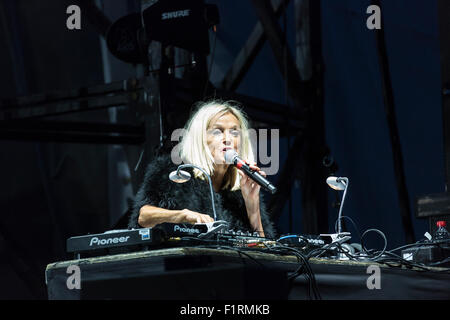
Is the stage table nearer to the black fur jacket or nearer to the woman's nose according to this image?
the black fur jacket

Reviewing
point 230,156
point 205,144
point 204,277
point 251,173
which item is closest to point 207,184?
point 205,144

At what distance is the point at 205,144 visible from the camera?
2879 mm

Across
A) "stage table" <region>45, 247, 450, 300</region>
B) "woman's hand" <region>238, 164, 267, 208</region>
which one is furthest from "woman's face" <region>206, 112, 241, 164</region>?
"stage table" <region>45, 247, 450, 300</region>

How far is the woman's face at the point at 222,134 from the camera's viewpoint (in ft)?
9.39

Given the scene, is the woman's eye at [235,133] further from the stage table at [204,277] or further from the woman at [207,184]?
the stage table at [204,277]

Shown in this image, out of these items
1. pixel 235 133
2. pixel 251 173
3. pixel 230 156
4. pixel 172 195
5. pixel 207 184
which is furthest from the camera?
pixel 235 133

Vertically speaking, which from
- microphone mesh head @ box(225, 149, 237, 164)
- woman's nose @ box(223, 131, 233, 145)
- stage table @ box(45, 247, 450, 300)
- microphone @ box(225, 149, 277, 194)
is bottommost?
stage table @ box(45, 247, 450, 300)

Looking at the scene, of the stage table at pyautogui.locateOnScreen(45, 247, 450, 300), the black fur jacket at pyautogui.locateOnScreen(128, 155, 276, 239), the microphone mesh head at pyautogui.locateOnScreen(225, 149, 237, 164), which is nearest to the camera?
the stage table at pyautogui.locateOnScreen(45, 247, 450, 300)

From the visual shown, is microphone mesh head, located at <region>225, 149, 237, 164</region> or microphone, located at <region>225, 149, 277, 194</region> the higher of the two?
microphone mesh head, located at <region>225, 149, 237, 164</region>

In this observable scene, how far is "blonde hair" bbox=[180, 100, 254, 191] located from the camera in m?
2.86

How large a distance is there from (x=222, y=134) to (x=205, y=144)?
98mm

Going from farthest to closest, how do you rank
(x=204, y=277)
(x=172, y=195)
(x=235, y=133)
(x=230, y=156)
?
(x=235, y=133) < (x=172, y=195) < (x=230, y=156) < (x=204, y=277)

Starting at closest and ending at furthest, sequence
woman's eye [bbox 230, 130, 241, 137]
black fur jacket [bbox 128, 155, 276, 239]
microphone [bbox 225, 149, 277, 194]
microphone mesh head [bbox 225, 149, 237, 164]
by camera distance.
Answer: microphone [bbox 225, 149, 277, 194] < microphone mesh head [bbox 225, 149, 237, 164] < black fur jacket [bbox 128, 155, 276, 239] < woman's eye [bbox 230, 130, 241, 137]

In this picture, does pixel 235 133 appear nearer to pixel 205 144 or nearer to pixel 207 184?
pixel 205 144
